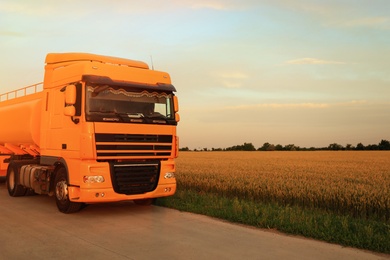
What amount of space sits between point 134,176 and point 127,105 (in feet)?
5.64

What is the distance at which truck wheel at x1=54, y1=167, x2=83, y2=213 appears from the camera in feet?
33.8

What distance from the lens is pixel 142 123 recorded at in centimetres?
1025

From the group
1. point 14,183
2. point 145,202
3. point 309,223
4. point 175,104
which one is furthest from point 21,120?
point 309,223

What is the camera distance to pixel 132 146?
33.2ft

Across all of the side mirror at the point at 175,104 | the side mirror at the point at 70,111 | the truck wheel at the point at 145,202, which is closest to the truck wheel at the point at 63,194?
the side mirror at the point at 70,111

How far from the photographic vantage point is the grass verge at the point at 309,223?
7.28m

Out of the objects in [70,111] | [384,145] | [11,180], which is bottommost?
[11,180]

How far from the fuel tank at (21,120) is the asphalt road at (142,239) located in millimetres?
2907

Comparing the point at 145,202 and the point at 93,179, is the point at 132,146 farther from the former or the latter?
the point at 145,202

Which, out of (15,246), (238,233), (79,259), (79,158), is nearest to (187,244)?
(238,233)

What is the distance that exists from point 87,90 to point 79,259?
464cm

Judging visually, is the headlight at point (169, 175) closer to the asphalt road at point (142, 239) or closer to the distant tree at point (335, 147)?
the asphalt road at point (142, 239)

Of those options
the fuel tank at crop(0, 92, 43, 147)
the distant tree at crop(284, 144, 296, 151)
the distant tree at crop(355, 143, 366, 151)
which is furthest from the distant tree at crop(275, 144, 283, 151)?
the fuel tank at crop(0, 92, 43, 147)

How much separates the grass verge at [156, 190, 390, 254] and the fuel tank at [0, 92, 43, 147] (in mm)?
4736
